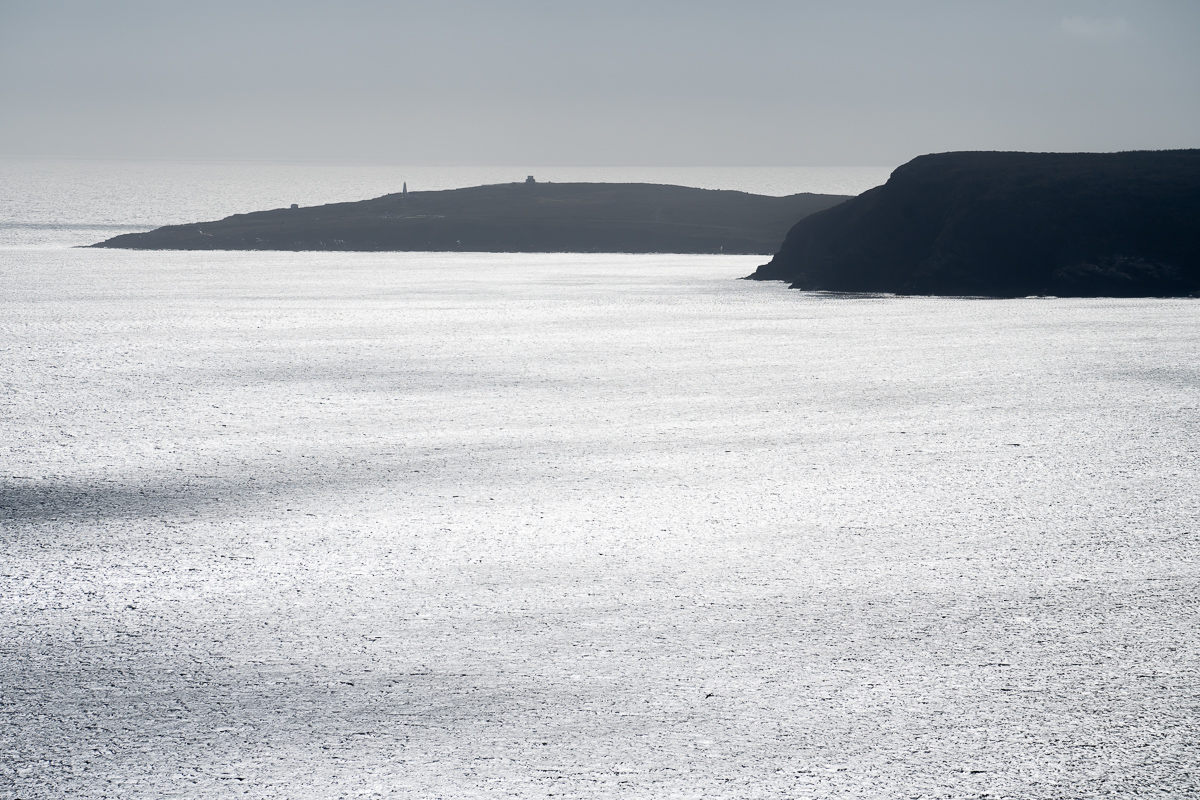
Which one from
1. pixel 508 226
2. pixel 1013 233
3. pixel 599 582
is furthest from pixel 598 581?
pixel 508 226

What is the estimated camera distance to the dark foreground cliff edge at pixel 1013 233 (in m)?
36.9

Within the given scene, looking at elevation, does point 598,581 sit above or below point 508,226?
below

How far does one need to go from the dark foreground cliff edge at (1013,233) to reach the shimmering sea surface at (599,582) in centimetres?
2169

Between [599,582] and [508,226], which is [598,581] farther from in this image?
[508,226]

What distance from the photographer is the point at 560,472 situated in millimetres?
10297

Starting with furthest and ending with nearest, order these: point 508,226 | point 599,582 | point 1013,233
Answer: point 508,226
point 1013,233
point 599,582

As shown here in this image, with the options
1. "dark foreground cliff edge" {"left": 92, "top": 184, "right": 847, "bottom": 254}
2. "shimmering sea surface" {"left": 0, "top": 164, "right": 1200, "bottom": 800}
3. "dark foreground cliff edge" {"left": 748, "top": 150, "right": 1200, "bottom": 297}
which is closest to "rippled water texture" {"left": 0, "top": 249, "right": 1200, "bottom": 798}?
"shimmering sea surface" {"left": 0, "top": 164, "right": 1200, "bottom": 800}

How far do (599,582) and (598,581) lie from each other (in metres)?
0.02

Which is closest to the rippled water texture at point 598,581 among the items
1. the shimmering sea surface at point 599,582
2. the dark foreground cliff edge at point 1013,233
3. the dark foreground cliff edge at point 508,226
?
the shimmering sea surface at point 599,582

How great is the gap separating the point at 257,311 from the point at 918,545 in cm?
2239

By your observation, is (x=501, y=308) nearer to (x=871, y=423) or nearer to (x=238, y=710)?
(x=871, y=423)

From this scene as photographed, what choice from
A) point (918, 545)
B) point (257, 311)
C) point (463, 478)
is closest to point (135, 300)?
point (257, 311)

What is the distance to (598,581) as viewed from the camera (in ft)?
23.4

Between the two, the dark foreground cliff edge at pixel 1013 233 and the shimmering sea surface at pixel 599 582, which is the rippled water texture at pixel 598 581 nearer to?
the shimmering sea surface at pixel 599 582
